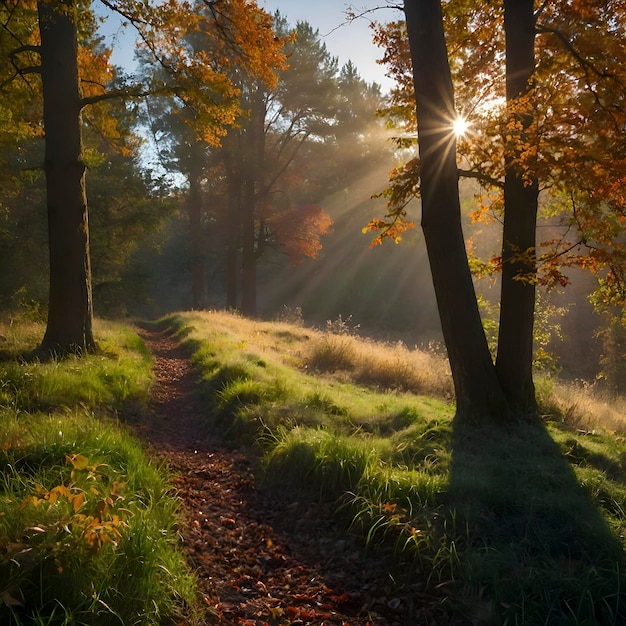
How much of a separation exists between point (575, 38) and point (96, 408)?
26.1 feet

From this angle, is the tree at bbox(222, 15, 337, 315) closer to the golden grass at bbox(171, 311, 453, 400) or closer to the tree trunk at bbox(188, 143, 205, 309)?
the tree trunk at bbox(188, 143, 205, 309)

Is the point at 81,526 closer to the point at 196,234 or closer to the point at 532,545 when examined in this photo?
the point at 532,545

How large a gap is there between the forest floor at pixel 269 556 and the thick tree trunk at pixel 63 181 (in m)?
3.42

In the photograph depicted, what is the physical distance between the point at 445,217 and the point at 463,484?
327 cm

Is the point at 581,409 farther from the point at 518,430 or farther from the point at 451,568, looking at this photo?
the point at 451,568

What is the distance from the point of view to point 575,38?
680cm

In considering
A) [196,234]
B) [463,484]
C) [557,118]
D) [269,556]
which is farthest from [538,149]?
[196,234]

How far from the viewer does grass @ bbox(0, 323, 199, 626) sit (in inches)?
93.9

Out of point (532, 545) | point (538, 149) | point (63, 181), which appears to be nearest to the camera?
point (532, 545)

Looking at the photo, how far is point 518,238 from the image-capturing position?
6.71m

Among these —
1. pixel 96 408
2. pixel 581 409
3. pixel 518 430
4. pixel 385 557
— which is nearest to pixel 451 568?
pixel 385 557

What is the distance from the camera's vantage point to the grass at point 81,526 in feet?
7.82

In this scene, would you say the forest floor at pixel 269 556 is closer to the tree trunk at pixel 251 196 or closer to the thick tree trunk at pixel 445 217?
the thick tree trunk at pixel 445 217

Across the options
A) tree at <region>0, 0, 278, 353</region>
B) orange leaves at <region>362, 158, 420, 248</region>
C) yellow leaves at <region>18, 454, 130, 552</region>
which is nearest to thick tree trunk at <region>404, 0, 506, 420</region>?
orange leaves at <region>362, 158, 420, 248</region>
